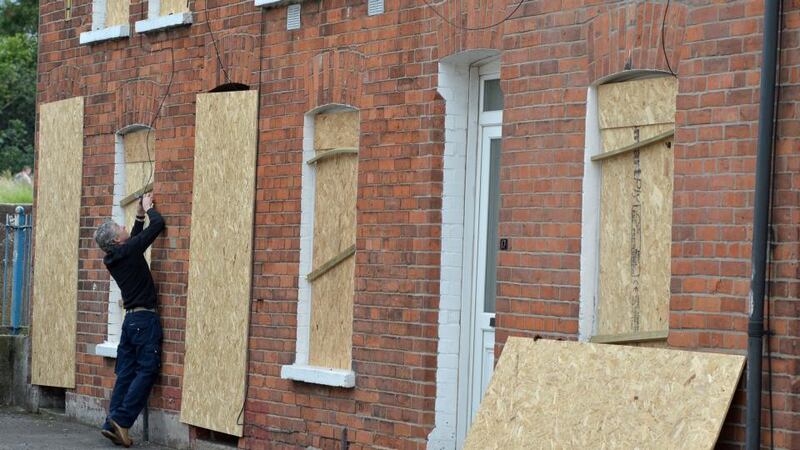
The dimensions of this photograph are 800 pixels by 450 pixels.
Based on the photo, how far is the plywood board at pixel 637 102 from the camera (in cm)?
936

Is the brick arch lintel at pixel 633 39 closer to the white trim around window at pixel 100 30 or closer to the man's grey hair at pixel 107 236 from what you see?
the man's grey hair at pixel 107 236

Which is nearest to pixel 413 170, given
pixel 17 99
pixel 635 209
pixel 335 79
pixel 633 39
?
pixel 335 79

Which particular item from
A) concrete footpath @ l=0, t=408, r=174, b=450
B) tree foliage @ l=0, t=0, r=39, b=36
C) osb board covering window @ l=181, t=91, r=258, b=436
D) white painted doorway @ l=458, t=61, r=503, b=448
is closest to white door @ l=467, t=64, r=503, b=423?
white painted doorway @ l=458, t=61, r=503, b=448

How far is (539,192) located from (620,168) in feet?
2.11

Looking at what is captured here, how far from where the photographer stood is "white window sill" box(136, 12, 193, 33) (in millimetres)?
14164

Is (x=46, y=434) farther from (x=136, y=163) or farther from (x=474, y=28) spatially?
→ (x=474, y=28)

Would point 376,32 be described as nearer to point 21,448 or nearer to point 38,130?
point 21,448

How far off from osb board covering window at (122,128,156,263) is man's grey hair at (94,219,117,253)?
54cm

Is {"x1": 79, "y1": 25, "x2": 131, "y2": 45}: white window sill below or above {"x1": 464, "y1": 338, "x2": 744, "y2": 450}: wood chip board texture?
above

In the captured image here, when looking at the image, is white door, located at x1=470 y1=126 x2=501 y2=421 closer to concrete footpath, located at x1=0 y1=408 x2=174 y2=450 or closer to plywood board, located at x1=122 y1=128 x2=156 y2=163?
concrete footpath, located at x1=0 y1=408 x2=174 y2=450

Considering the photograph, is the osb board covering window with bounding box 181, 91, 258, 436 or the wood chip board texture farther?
the osb board covering window with bounding box 181, 91, 258, 436

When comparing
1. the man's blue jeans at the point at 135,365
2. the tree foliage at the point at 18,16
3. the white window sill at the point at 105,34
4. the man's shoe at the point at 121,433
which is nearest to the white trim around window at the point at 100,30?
the white window sill at the point at 105,34

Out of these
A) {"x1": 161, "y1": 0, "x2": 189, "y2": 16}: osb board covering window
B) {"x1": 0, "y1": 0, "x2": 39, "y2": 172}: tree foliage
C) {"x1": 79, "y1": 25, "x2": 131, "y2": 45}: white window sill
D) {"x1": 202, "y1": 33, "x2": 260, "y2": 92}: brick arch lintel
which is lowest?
{"x1": 202, "y1": 33, "x2": 260, "y2": 92}: brick arch lintel

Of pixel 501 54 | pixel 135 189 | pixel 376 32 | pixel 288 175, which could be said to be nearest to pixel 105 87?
pixel 135 189
